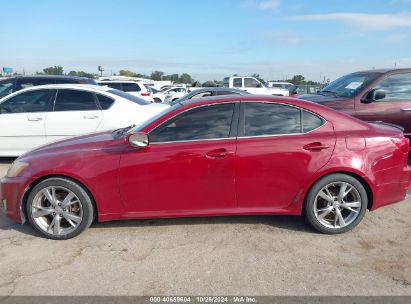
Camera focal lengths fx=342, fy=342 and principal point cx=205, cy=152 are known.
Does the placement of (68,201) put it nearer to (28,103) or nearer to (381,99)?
(28,103)

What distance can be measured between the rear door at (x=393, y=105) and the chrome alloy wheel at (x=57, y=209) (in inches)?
197

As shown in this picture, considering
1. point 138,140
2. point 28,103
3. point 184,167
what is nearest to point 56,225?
point 138,140

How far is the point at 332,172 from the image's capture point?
359 centimetres

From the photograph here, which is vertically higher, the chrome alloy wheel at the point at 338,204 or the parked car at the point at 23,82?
the parked car at the point at 23,82

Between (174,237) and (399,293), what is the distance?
2.10 meters

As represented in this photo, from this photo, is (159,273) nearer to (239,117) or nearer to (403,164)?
(239,117)

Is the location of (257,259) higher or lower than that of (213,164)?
lower

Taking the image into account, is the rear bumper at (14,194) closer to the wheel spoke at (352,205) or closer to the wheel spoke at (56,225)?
the wheel spoke at (56,225)

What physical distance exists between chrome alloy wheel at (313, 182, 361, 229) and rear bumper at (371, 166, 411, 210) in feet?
0.77

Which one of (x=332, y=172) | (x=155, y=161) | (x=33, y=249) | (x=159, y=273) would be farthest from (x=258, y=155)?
(x=33, y=249)

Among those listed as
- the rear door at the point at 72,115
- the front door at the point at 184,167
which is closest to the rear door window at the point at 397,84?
the front door at the point at 184,167

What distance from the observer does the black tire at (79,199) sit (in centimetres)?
353

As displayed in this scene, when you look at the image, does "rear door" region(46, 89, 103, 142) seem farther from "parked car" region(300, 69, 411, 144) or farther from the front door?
"parked car" region(300, 69, 411, 144)

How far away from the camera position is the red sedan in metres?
3.49
